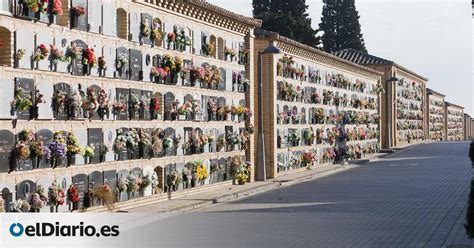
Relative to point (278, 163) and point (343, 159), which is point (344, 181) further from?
point (343, 159)

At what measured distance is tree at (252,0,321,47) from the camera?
59844mm

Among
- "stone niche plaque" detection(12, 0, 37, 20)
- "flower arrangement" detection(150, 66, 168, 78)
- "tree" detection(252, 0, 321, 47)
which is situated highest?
"tree" detection(252, 0, 321, 47)

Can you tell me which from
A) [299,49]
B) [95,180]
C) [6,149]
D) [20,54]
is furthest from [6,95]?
[299,49]

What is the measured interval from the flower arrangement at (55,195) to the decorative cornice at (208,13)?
5.96 m

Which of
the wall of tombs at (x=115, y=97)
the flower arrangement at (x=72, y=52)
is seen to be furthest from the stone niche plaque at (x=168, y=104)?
the flower arrangement at (x=72, y=52)

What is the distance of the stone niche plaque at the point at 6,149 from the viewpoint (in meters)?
14.0

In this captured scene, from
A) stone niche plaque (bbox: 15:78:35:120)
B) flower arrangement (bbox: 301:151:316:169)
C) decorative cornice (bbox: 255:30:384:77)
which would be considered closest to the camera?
stone niche plaque (bbox: 15:78:35:120)

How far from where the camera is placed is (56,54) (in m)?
15.5

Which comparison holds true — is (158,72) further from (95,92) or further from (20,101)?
(20,101)

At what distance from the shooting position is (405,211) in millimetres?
18250

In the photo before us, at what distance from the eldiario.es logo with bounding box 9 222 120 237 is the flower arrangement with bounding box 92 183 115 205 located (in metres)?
1.74

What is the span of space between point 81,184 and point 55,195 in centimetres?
135

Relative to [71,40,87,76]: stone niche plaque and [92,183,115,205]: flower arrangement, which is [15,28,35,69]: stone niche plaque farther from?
[92,183,115,205]: flower arrangement

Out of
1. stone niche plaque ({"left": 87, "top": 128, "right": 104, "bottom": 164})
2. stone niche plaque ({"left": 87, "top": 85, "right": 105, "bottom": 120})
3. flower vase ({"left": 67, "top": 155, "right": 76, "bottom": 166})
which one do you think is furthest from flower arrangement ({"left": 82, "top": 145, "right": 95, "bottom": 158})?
stone niche plaque ({"left": 87, "top": 85, "right": 105, "bottom": 120})
